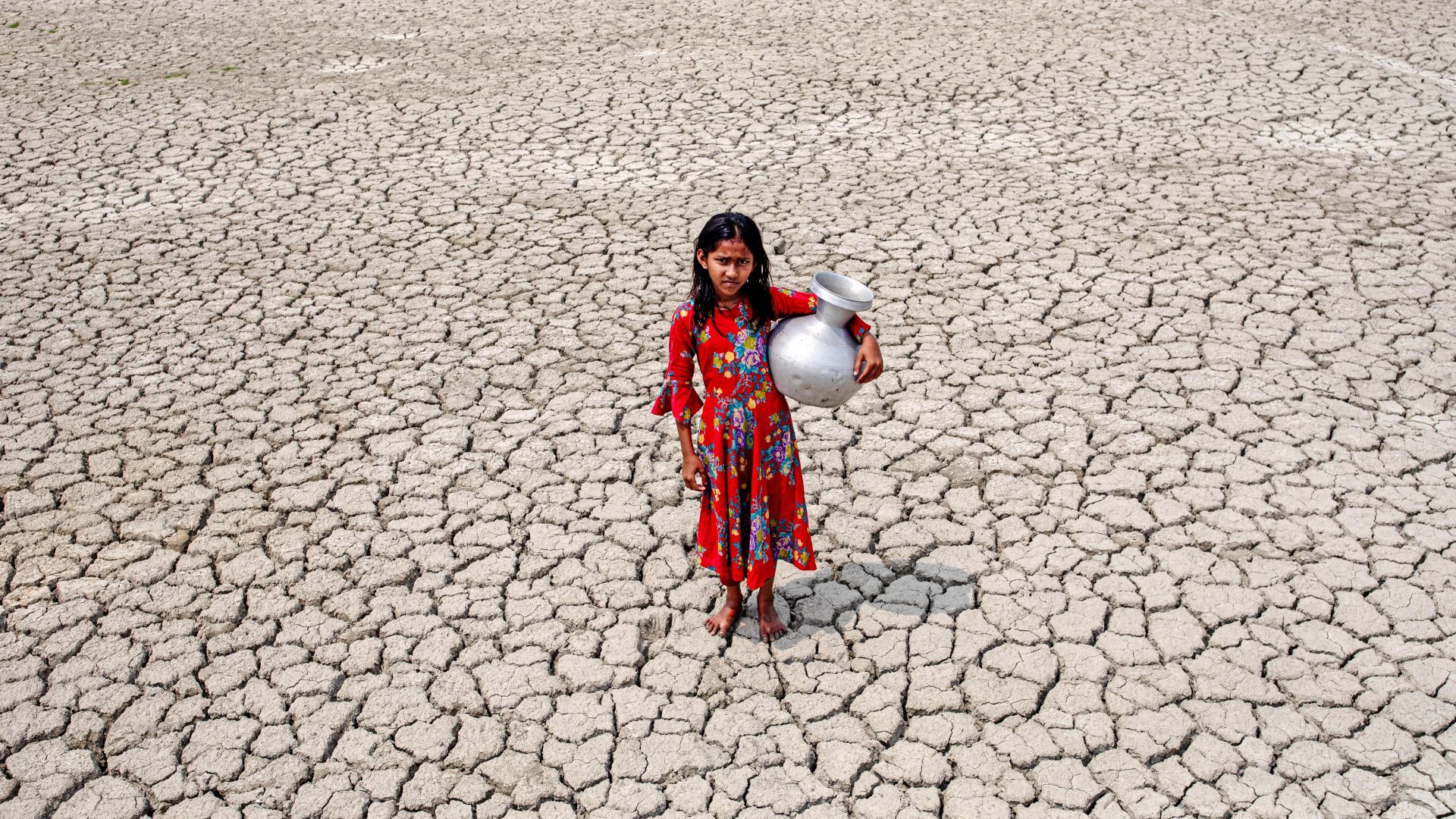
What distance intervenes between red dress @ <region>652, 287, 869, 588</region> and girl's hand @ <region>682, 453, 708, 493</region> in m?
0.03

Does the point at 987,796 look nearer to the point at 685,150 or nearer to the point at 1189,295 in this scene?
the point at 1189,295

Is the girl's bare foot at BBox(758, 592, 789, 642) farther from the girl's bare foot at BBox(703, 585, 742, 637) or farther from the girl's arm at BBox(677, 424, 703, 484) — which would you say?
the girl's arm at BBox(677, 424, 703, 484)

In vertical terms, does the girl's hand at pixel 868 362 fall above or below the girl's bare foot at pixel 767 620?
above

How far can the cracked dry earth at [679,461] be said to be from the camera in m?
3.24

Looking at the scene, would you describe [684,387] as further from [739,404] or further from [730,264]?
→ [730,264]

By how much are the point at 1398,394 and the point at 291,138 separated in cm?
663

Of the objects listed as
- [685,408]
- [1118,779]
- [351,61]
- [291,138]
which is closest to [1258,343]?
[1118,779]

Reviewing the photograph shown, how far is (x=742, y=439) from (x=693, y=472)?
161 millimetres

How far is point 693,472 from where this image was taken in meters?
3.33

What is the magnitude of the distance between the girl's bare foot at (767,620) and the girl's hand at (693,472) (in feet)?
1.55

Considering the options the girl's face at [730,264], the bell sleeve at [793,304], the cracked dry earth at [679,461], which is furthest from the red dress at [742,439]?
the cracked dry earth at [679,461]

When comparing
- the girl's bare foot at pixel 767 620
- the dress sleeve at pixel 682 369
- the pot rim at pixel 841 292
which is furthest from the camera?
the girl's bare foot at pixel 767 620

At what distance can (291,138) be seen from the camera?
8039 millimetres

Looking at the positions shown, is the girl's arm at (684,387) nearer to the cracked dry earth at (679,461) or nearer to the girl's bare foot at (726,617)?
the girl's bare foot at (726,617)
